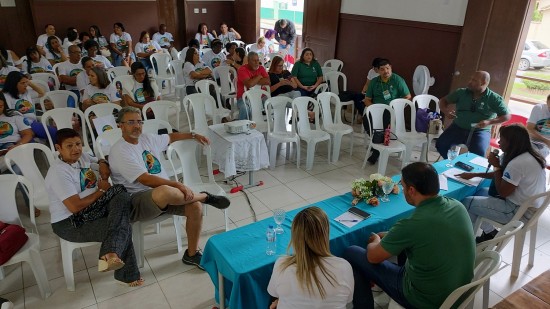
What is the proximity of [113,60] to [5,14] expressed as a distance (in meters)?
2.40

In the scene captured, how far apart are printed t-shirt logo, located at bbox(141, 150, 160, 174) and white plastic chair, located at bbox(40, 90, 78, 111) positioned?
7.39 ft

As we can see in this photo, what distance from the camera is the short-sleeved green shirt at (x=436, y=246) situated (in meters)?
1.85

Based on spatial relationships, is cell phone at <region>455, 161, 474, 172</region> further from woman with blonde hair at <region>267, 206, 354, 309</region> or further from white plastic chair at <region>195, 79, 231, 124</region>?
white plastic chair at <region>195, 79, 231, 124</region>

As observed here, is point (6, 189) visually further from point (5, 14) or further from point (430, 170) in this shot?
point (5, 14)

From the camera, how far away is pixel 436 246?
1847 mm

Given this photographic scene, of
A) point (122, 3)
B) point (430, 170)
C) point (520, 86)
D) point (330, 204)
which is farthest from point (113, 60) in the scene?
point (520, 86)

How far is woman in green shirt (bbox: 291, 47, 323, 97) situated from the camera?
19.4 ft

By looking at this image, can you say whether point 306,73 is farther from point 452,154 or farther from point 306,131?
point 452,154

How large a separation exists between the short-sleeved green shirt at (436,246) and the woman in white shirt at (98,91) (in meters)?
3.79

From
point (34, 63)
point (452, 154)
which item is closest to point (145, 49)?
point (34, 63)

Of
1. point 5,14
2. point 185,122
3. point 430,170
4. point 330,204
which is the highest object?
point 5,14

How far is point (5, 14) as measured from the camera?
802cm

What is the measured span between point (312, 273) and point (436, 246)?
26.1 inches

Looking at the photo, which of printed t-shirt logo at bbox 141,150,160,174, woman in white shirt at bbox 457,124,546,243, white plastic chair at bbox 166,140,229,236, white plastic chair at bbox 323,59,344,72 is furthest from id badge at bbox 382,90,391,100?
printed t-shirt logo at bbox 141,150,160,174
